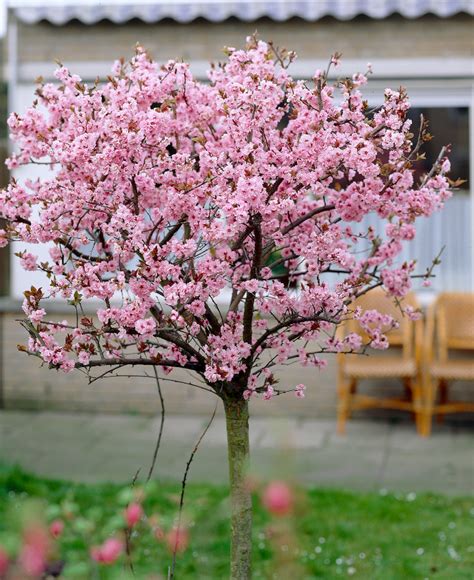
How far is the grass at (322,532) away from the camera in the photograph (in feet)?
15.4

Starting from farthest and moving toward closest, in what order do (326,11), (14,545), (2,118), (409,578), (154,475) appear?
(2,118) → (326,11) → (154,475) → (409,578) → (14,545)

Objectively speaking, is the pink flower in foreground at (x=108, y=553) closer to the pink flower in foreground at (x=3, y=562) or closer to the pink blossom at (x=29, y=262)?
the pink flower in foreground at (x=3, y=562)

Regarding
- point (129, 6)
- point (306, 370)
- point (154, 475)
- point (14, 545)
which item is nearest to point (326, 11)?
point (129, 6)

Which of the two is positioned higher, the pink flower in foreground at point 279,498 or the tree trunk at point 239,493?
the pink flower in foreground at point 279,498

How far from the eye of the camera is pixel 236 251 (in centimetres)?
323

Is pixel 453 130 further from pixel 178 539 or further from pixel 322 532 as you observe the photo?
pixel 178 539

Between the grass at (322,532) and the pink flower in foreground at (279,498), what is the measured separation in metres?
2.17

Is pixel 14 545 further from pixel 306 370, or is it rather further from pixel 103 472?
pixel 306 370

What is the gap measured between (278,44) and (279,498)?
6352 millimetres

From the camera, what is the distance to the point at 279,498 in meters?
1.88

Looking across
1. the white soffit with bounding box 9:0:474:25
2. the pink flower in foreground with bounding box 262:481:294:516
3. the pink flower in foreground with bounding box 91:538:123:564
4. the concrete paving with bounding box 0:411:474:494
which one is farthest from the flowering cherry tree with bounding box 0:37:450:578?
the white soffit with bounding box 9:0:474:25

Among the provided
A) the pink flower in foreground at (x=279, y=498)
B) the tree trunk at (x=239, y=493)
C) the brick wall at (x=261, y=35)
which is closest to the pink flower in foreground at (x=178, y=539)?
the tree trunk at (x=239, y=493)

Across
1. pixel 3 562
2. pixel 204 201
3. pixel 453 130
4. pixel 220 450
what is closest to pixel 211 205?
pixel 204 201

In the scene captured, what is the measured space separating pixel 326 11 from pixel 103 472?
378 centimetres
